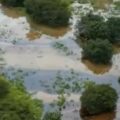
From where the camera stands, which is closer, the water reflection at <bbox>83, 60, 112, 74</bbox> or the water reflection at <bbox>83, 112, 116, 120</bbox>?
the water reflection at <bbox>83, 112, 116, 120</bbox>

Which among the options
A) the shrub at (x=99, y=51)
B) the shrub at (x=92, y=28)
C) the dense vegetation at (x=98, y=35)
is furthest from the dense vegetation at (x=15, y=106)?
the shrub at (x=92, y=28)

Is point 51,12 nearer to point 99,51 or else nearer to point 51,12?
point 51,12

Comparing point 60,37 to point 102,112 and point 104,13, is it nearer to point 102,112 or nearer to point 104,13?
point 104,13

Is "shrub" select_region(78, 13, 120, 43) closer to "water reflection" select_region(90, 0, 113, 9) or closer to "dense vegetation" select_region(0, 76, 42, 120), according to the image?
"water reflection" select_region(90, 0, 113, 9)

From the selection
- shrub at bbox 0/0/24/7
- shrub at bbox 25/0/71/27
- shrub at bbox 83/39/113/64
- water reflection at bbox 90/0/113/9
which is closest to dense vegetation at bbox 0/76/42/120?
shrub at bbox 83/39/113/64

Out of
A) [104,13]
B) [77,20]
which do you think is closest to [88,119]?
[77,20]

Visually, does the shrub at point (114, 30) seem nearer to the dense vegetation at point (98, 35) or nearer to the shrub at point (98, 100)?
the dense vegetation at point (98, 35)
